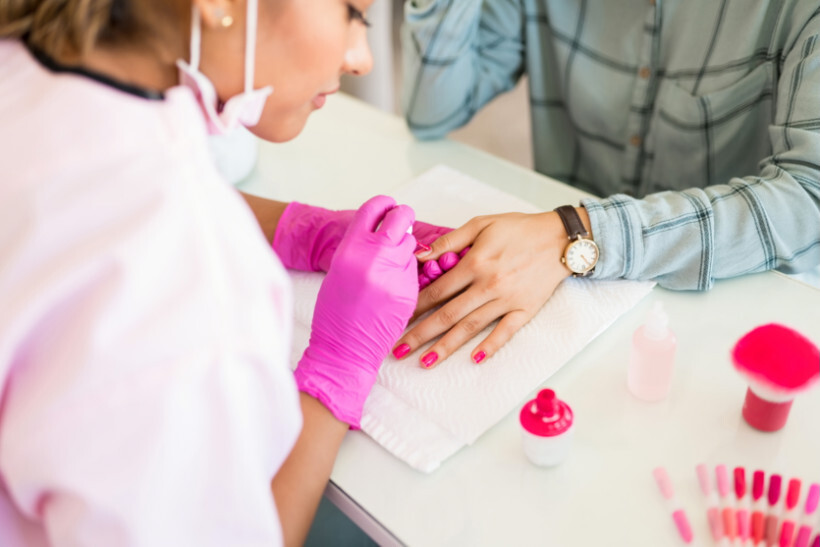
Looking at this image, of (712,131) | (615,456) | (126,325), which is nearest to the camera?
(126,325)

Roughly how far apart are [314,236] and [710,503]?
0.58m

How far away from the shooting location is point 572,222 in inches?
37.1

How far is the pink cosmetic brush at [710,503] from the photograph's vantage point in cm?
64

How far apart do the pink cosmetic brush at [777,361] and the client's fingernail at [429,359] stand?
12.4 inches

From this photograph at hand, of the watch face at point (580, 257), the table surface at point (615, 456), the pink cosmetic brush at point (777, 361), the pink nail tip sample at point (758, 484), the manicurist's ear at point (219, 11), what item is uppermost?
the manicurist's ear at point (219, 11)

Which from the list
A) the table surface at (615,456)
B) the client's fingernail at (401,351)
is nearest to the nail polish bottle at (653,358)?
the table surface at (615,456)

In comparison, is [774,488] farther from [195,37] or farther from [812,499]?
[195,37]

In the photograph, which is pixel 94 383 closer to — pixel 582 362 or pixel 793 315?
pixel 582 362

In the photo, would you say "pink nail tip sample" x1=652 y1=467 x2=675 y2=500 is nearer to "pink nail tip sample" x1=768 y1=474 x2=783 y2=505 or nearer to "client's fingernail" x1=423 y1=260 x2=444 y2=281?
"pink nail tip sample" x1=768 y1=474 x2=783 y2=505

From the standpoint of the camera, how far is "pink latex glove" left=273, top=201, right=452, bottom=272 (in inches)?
37.9

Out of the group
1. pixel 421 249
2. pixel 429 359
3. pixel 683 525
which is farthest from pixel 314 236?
pixel 683 525

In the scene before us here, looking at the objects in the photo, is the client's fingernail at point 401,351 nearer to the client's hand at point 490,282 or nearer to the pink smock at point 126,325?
the client's hand at point 490,282

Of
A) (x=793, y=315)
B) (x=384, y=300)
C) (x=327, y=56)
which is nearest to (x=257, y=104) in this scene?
(x=327, y=56)

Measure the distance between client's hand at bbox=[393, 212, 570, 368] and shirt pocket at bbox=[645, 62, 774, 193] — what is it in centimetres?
37
